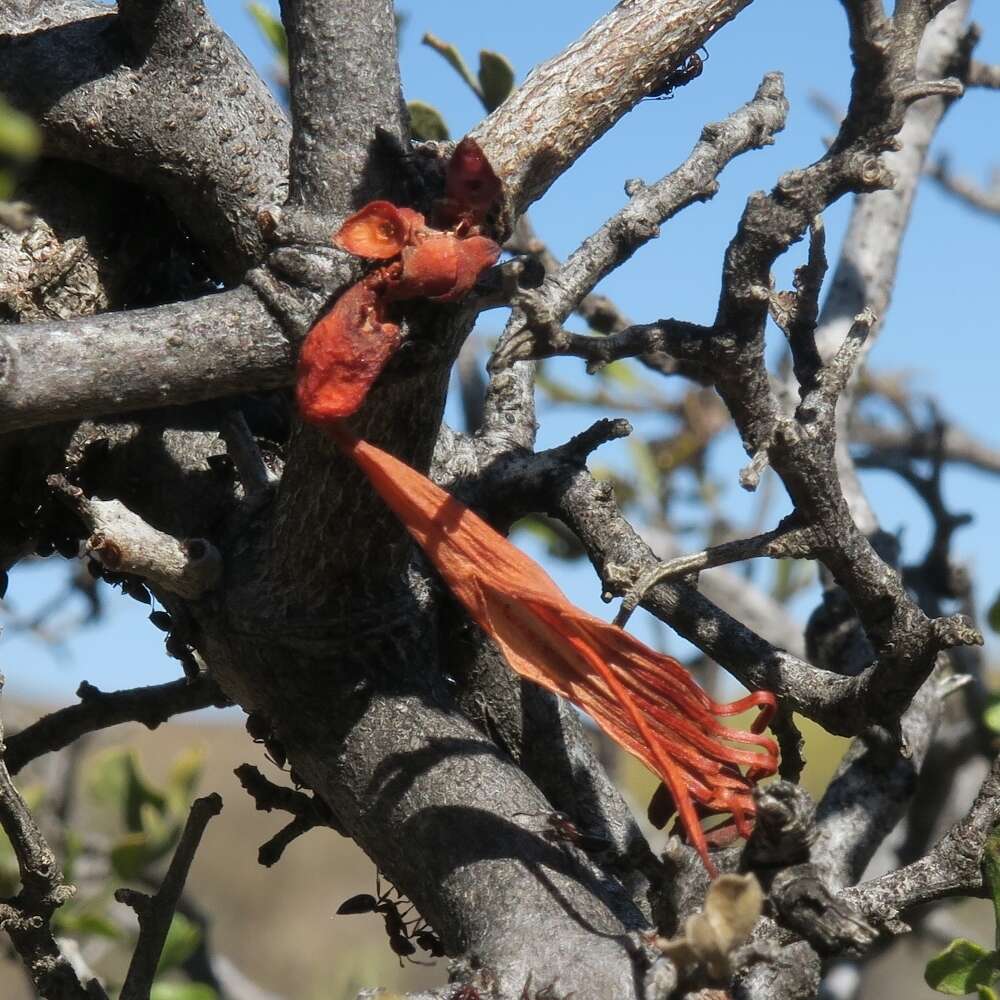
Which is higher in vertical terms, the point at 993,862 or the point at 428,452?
the point at 428,452

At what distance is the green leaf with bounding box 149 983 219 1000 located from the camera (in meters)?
2.04

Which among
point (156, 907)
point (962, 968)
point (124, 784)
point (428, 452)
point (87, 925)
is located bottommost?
point (962, 968)

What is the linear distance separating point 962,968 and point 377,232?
0.92m

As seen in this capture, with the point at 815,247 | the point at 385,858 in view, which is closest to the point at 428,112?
the point at 815,247

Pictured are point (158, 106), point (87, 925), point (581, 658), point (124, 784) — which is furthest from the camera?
point (124, 784)

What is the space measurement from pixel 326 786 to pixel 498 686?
255 millimetres

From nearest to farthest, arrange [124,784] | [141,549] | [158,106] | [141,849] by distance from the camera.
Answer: [141,549] → [158,106] → [141,849] → [124,784]

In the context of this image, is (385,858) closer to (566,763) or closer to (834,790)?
(566,763)

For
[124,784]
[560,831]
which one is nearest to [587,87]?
[560,831]

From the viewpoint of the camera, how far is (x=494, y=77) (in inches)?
90.0

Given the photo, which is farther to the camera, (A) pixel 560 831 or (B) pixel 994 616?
(B) pixel 994 616

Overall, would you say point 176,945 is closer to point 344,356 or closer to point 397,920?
point 397,920

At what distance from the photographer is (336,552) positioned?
1.32 m

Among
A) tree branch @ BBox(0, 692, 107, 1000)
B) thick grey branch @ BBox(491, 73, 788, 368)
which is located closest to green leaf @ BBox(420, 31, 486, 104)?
thick grey branch @ BBox(491, 73, 788, 368)
